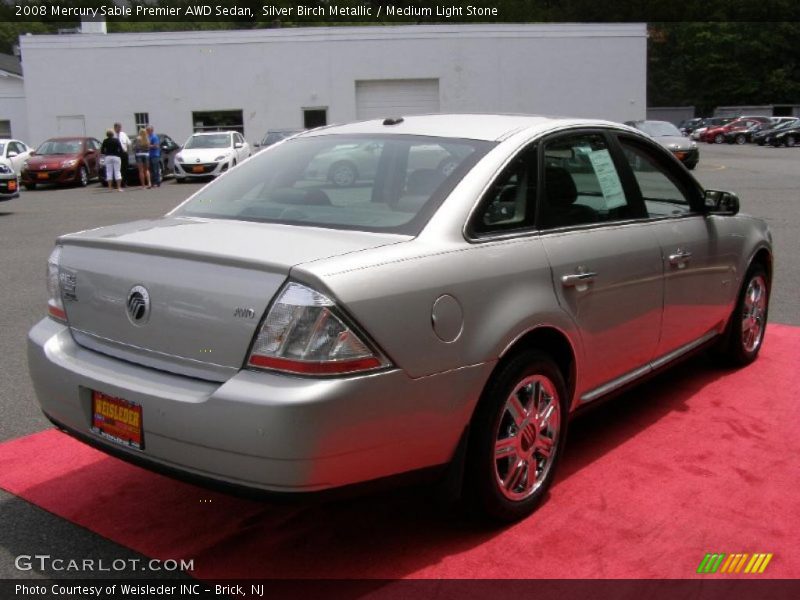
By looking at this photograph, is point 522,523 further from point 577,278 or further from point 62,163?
point 62,163

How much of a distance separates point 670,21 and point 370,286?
98.1 meters

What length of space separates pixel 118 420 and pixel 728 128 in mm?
53945

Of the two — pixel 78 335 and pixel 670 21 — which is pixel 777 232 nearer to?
pixel 78 335

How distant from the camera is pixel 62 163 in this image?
2488 centimetres

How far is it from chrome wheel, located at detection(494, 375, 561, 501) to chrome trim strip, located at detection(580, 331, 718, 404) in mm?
342

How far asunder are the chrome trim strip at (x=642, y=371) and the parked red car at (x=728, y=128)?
4954cm

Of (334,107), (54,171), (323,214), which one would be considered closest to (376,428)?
(323,214)

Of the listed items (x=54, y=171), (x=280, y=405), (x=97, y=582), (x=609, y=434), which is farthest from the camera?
(x=54, y=171)

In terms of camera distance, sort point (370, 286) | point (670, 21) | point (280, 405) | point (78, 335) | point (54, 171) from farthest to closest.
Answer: point (670, 21)
point (54, 171)
point (78, 335)
point (370, 286)
point (280, 405)

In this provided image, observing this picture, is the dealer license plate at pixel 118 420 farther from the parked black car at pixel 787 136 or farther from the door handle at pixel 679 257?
the parked black car at pixel 787 136

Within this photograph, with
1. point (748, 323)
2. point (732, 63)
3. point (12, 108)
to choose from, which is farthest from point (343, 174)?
point (732, 63)

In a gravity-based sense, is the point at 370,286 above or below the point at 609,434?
above

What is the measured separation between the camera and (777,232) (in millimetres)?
12266

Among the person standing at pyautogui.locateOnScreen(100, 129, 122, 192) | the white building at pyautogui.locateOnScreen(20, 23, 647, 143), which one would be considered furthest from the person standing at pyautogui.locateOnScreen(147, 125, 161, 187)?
the white building at pyautogui.locateOnScreen(20, 23, 647, 143)
